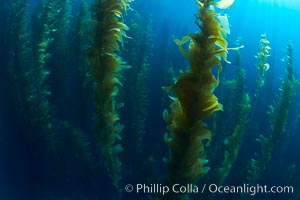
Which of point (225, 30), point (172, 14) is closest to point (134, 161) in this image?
point (225, 30)

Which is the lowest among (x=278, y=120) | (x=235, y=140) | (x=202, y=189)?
(x=202, y=189)

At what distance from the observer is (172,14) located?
577 inches

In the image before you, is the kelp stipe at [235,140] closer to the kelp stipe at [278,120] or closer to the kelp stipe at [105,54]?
the kelp stipe at [278,120]

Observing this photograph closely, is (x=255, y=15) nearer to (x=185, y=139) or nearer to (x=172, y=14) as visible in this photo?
(x=172, y=14)

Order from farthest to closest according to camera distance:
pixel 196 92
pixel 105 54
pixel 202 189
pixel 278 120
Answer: pixel 202 189, pixel 278 120, pixel 105 54, pixel 196 92

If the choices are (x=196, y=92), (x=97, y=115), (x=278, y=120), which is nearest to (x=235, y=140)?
(x=278, y=120)

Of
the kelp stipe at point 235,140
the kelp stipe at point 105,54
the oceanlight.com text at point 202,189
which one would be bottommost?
the oceanlight.com text at point 202,189

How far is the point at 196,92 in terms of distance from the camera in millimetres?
2473

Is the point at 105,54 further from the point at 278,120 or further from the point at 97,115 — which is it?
the point at 278,120

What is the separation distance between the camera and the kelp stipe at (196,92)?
241cm

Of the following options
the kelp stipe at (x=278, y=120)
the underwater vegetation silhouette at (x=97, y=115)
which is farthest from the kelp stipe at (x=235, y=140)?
the kelp stipe at (x=278, y=120)

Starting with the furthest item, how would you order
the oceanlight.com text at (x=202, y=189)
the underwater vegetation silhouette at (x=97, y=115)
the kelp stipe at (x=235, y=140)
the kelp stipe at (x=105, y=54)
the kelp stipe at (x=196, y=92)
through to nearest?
the kelp stipe at (x=235, y=140) < the underwater vegetation silhouette at (x=97, y=115) < the kelp stipe at (x=105, y=54) < the oceanlight.com text at (x=202, y=189) < the kelp stipe at (x=196, y=92)

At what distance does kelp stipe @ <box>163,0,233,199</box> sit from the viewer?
2408mm

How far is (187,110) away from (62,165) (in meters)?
4.25
